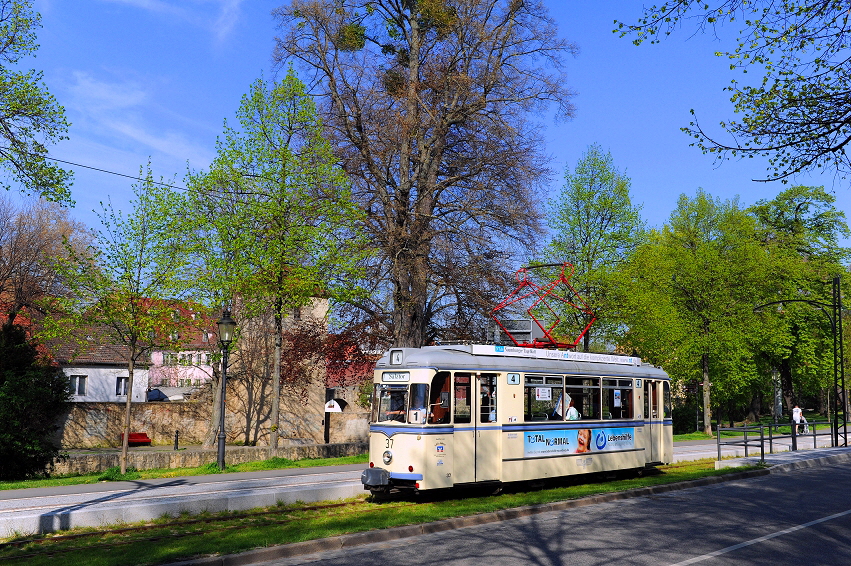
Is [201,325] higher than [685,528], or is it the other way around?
[201,325]

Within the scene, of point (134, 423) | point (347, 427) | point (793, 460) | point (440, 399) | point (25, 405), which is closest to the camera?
point (440, 399)

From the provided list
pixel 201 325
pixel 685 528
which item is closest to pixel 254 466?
pixel 201 325

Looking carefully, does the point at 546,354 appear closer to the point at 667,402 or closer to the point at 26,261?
the point at 667,402

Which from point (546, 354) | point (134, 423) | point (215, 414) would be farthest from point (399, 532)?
point (134, 423)

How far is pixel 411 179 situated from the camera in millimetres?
29422

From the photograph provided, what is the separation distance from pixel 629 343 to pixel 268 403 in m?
20.5

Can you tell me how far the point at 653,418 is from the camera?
857 inches

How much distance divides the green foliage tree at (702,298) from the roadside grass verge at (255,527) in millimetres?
26141

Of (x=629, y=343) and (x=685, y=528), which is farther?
(x=629, y=343)

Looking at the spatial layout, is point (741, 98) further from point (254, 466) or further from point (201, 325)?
point (201, 325)

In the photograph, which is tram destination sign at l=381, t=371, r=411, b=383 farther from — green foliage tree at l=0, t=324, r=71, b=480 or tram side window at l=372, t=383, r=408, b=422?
green foliage tree at l=0, t=324, r=71, b=480

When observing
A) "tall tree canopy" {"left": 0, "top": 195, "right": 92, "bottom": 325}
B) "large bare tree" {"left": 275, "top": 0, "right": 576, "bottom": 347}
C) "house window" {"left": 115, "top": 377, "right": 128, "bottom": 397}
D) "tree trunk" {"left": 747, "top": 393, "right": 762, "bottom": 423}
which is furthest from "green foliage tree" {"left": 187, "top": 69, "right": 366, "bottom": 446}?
"tree trunk" {"left": 747, "top": 393, "right": 762, "bottom": 423}

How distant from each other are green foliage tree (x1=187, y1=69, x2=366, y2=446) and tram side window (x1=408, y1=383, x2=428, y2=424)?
11.7m

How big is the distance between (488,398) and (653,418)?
303 inches
